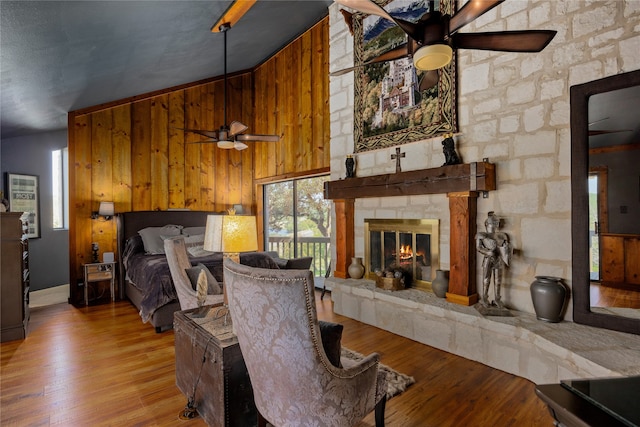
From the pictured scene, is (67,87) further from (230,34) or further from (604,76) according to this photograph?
(604,76)

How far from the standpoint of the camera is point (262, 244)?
6.94 meters

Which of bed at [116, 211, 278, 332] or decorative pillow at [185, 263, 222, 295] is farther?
bed at [116, 211, 278, 332]

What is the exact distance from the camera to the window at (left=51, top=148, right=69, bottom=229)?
631cm

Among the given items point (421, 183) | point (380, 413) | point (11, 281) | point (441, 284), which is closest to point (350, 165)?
point (421, 183)

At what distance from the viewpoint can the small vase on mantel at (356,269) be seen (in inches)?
167

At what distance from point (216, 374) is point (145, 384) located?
1194 millimetres

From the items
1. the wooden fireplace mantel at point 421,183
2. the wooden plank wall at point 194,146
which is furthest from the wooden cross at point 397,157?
the wooden plank wall at point 194,146

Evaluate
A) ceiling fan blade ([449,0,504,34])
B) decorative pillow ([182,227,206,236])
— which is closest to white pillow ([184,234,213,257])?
decorative pillow ([182,227,206,236])

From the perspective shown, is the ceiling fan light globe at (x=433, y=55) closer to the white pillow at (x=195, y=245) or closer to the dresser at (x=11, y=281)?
the white pillow at (x=195, y=245)

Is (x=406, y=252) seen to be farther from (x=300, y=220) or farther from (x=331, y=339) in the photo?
(x=300, y=220)

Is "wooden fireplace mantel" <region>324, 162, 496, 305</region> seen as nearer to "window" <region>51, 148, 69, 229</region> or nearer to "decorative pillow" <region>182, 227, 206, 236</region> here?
"decorative pillow" <region>182, 227, 206, 236</region>

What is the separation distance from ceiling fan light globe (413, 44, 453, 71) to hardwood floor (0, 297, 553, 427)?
89.2 inches

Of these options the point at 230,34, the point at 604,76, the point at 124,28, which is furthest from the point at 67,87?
the point at 604,76

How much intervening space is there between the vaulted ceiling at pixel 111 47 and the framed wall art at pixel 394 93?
4.31 feet
